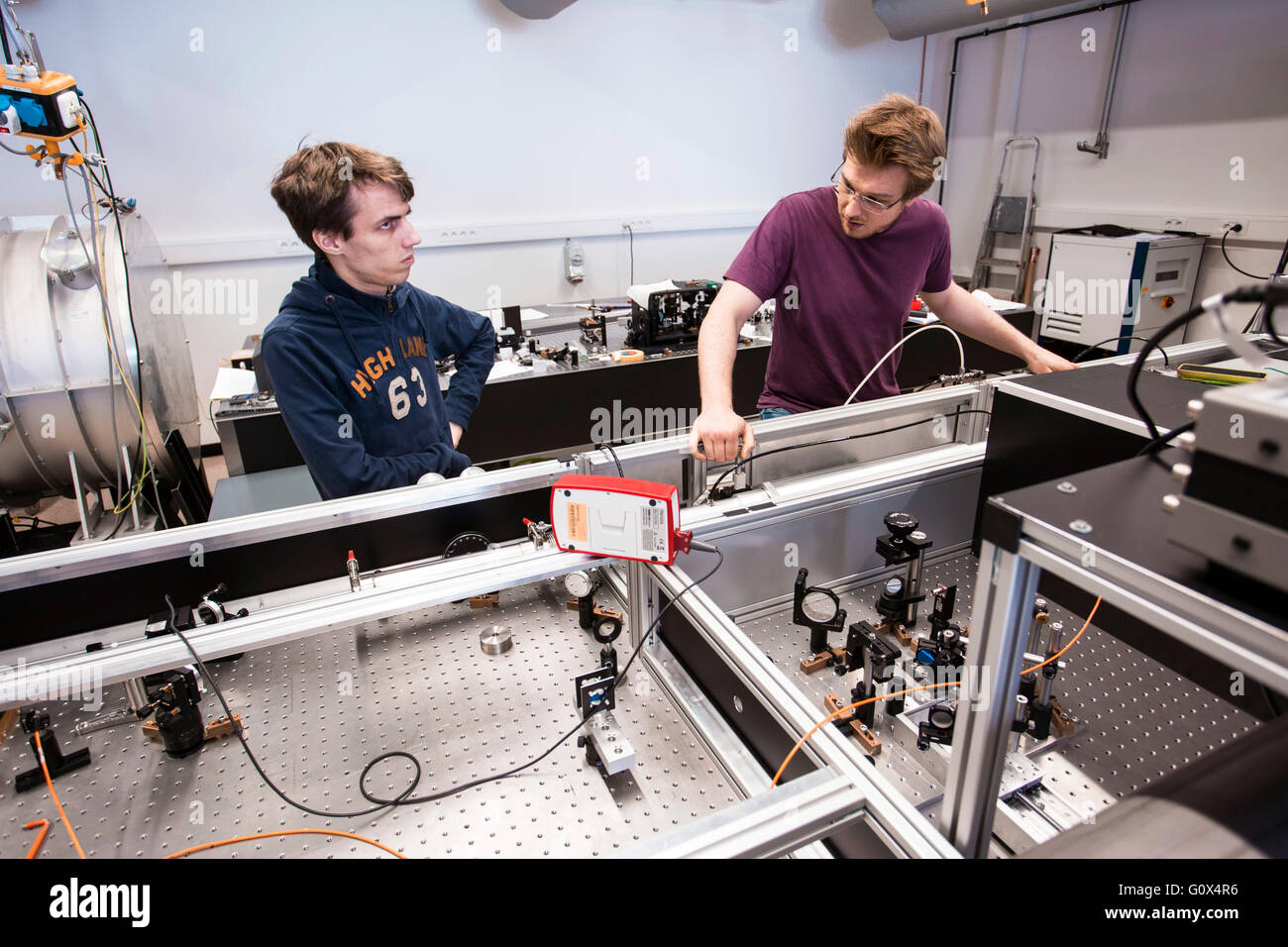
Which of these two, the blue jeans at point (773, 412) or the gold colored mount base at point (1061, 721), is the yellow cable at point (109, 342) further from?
the gold colored mount base at point (1061, 721)

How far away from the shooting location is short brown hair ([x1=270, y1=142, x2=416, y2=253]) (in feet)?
4.22

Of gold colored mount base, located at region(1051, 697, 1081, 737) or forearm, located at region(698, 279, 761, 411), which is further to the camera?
forearm, located at region(698, 279, 761, 411)

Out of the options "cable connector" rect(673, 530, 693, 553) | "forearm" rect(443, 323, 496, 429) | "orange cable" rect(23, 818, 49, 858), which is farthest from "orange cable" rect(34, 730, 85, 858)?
"forearm" rect(443, 323, 496, 429)

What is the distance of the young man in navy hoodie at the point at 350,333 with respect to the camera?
51.2 inches

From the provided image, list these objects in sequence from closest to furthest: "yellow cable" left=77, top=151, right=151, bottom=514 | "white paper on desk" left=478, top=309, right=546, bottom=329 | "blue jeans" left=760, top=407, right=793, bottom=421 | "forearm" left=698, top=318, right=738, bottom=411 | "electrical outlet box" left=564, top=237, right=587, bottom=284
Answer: "forearm" left=698, top=318, right=738, bottom=411
"blue jeans" left=760, top=407, right=793, bottom=421
"yellow cable" left=77, top=151, right=151, bottom=514
"white paper on desk" left=478, top=309, right=546, bottom=329
"electrical outlet box" left=564, top=237, right=587, bottom=284

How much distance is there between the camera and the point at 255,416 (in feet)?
7.04

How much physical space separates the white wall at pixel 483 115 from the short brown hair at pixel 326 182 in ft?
8.90

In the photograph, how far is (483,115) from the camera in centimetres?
386

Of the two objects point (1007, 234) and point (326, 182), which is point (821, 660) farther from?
point (1007, 234)

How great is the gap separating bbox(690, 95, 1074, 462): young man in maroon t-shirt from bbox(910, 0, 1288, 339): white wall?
3237 millimetres

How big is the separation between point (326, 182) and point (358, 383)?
0.38 m

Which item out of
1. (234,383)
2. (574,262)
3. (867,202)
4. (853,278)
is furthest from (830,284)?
(574,262)

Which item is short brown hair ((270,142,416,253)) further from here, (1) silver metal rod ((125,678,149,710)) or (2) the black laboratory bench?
(2) the black laboratory bench

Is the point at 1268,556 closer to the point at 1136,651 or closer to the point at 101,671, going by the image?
the point at 1136,651
